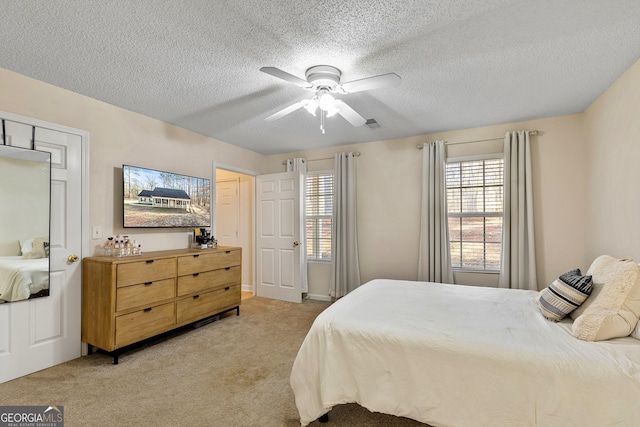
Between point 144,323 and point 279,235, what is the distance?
2358mm

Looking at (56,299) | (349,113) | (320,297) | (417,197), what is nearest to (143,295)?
(56,299)

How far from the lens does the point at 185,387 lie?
2.29 m

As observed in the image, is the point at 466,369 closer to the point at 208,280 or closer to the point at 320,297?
the point at 208,280

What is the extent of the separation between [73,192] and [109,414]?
196 cm

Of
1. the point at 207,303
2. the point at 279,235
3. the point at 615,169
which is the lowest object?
the point at 207,303

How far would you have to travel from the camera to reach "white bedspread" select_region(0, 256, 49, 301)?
2383 millimetres

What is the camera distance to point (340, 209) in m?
4.62

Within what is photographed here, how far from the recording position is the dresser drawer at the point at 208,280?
328 cm

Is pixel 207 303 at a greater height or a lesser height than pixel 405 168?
lesser

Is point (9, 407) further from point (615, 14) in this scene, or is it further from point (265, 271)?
point (615, 14)

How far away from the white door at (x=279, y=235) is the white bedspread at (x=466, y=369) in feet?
8.64

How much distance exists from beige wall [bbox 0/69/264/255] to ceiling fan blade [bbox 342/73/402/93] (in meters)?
2.49

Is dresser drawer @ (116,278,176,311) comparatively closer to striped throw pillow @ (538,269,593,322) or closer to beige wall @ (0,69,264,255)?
beige wall @ (0,69,264,255)

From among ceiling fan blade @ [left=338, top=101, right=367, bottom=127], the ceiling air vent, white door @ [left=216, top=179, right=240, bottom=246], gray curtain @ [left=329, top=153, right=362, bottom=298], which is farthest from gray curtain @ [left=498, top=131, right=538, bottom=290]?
white door @ [left=216, top=179, right=240, bottom=246]
